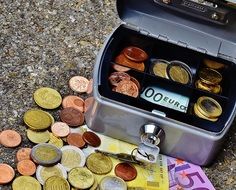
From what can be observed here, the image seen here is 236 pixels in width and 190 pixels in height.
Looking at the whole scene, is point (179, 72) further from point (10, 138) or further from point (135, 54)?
point (10, 138)

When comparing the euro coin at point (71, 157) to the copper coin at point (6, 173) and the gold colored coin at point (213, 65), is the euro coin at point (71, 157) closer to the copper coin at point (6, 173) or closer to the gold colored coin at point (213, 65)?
the copper coin at point (6, 173)

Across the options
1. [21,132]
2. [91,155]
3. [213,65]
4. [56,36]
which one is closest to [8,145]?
[21,132]

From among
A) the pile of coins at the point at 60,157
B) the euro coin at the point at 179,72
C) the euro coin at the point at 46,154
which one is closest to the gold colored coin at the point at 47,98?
the pile of coins at the point at 60,157

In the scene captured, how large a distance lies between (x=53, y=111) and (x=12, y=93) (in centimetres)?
9

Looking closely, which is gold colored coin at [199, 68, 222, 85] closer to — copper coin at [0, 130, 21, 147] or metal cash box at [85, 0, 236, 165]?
metal cash box at [85, 0, 236, 165]

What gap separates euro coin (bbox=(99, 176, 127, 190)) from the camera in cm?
117

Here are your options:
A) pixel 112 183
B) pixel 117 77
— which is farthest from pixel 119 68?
pixel 112 183

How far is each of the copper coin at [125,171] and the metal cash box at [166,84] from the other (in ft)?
0.19

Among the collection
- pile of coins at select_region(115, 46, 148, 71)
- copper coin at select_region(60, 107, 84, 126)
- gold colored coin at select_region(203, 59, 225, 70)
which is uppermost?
gold colored coin at select_region(203, 59, 225, 70)

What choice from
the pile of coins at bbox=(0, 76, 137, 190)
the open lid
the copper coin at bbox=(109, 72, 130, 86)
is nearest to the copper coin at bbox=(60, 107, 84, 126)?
the pile of coins at bbox=(0, 76, 137, 190)

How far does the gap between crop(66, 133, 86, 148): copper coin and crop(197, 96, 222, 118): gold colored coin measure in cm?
24

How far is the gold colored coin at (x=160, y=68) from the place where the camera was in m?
1.28

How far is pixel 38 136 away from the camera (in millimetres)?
1233

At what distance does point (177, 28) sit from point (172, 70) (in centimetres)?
9
